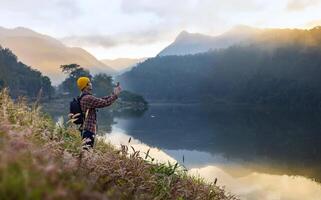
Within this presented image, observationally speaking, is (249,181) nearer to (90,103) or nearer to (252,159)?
(252,159)

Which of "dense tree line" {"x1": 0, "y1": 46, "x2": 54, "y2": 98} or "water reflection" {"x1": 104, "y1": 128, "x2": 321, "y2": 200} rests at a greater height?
"dense tree line" {"x1": 0, "y1": 46, "x2": 54, "y2": 98}

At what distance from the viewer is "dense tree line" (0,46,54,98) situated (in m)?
167

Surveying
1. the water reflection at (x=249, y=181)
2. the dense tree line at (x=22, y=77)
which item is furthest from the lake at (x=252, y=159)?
the dense tree line at (x=22, y=77)

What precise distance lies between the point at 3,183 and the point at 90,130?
26.9ft

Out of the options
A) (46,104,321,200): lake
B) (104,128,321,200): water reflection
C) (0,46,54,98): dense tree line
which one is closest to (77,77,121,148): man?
(46,104,321,200): lake

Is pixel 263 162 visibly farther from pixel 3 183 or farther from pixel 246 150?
pixel 3 183

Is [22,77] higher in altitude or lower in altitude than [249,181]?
higher

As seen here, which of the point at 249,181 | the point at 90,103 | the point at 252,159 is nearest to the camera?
the point at 90,103

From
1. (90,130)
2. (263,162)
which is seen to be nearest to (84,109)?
(90,130)

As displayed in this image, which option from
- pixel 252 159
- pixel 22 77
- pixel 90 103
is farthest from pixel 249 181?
pixel 22 77

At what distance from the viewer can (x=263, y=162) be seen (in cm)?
4091

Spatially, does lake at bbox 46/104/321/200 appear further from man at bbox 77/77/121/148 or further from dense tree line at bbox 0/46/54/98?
dense tree line at bbox 0/46/54/98

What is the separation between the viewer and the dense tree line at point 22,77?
167375 millimetres

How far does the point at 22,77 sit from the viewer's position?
171875 mm
